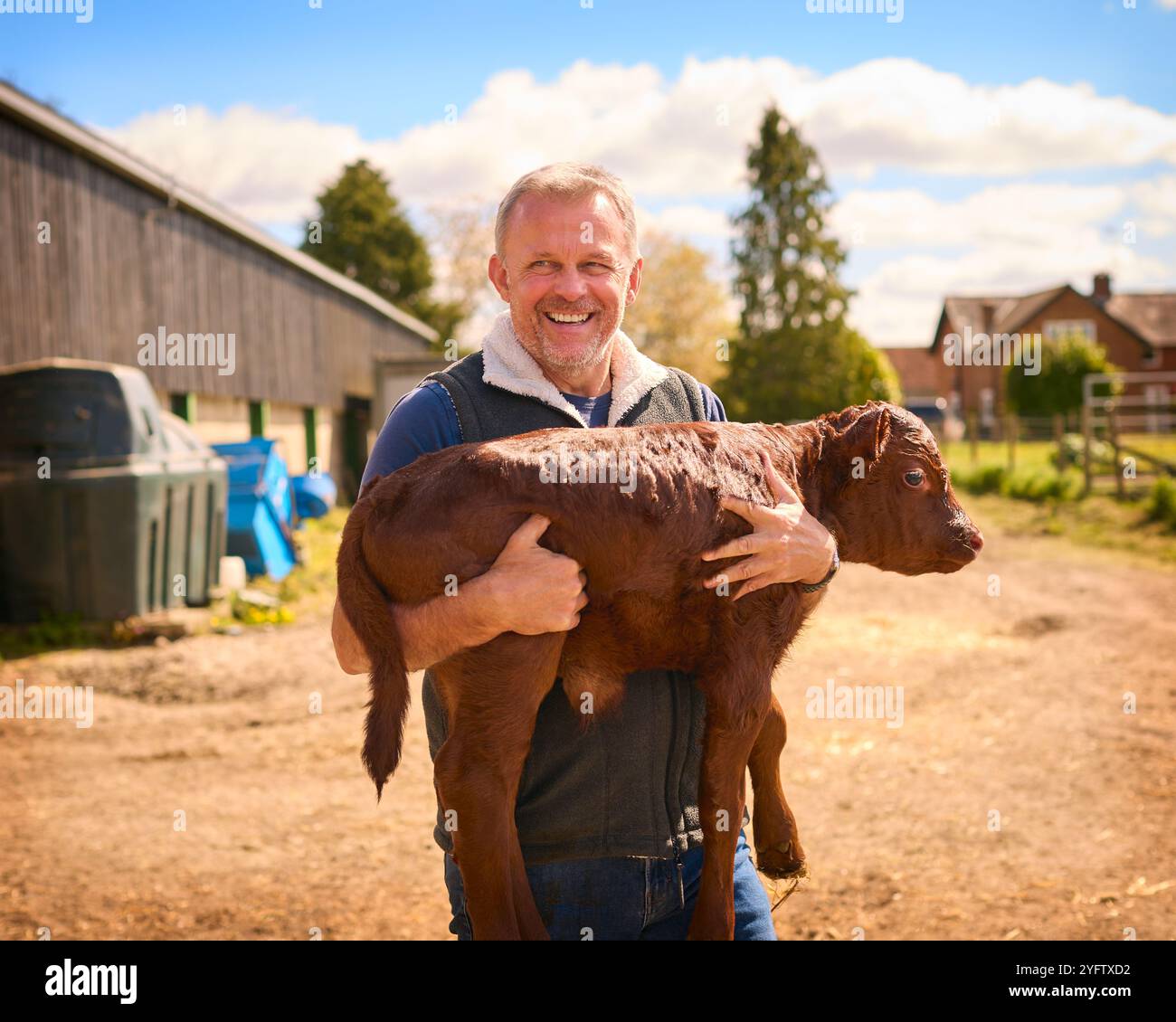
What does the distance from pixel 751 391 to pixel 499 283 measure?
3463cm

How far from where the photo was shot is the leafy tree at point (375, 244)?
188 ft

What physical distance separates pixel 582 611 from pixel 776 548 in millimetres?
577

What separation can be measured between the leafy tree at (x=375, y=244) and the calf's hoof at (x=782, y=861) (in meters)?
54.7

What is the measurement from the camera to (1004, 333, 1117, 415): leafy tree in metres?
51.2

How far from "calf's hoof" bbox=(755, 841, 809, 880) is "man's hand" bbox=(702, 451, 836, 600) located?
0.94 metres

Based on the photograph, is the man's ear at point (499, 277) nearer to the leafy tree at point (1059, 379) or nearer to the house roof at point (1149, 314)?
the leafy tree at point (1059, 379)

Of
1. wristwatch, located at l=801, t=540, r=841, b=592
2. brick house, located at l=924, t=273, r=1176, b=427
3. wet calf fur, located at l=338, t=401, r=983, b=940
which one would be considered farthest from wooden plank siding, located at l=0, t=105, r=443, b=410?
brick house, located at l=924, t=273, r=1176, b=427

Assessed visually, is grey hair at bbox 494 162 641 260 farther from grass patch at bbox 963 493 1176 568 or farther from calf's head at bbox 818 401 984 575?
grass patch at bbox 963 493 1176 568

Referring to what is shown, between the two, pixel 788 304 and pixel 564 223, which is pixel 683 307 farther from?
pixel 564 223

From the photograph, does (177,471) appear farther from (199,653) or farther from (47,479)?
(199,653)

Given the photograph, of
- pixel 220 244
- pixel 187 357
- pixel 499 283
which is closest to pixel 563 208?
pixel 499 283

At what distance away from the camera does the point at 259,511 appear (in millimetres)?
16469
